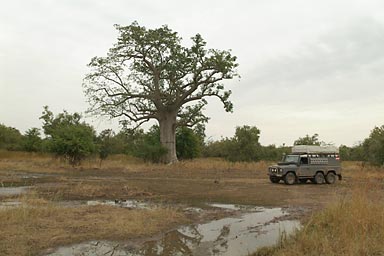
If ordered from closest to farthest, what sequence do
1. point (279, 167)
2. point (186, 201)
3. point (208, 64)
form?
point (186, 201) < point (279, 167) < point (208, 64)

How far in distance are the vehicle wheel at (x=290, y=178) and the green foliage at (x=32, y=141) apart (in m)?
47.0

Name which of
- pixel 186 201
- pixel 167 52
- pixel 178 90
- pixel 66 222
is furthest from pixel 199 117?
pixel 66 222

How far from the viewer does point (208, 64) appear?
40.4m

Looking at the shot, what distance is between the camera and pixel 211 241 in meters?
A: 9.41

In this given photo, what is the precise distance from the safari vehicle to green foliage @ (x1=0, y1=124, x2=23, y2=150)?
169 feet

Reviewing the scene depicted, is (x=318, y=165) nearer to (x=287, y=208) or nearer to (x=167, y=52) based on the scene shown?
(x=287, y=208)

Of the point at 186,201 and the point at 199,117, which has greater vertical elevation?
the point at 199,117

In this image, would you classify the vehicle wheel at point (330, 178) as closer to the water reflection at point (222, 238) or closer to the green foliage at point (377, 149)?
the water reflection at point (222, 238)

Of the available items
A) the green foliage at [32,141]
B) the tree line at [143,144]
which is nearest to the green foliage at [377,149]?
the tree line at [143,144]

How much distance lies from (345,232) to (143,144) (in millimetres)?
37597

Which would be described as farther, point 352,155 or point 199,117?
point 352,155

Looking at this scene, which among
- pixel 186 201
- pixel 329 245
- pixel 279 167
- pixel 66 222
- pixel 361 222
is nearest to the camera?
pixel 329 245

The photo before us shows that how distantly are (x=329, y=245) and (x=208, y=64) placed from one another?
1346 inches

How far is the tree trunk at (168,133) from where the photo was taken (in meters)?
42.3
